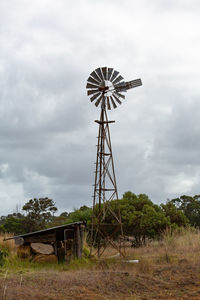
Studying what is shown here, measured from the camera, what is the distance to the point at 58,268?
1407cm

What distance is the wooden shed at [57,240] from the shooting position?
15.7 metres

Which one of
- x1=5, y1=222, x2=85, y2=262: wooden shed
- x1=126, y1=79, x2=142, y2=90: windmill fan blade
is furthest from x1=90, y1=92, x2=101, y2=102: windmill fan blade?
x1=5, y1=222, x2=85, y2=262: wooden shed

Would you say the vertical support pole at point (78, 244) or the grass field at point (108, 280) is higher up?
the vertical support pole at point (78, 244)

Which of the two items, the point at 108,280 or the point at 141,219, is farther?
the point at 141,219

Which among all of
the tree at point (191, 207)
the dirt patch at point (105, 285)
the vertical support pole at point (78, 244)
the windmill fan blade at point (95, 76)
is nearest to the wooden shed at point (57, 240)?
the vertical support pole at point (78, 244)

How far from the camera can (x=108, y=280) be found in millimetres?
10695

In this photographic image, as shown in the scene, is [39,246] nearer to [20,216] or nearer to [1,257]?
[1,257]

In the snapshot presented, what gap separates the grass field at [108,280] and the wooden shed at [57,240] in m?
0.73

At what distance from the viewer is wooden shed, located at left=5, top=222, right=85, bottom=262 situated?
15.7 m

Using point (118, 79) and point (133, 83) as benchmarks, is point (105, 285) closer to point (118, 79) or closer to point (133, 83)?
point (118, 79)

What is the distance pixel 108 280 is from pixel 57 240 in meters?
6.39

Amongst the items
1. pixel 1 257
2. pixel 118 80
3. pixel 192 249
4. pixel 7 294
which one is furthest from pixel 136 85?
pixel 7 294

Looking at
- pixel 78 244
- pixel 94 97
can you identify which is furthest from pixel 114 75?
pixel 78 244

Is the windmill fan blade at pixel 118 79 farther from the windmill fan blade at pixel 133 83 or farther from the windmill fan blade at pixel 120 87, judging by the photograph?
the windmill fan blade at pixel 133 83
